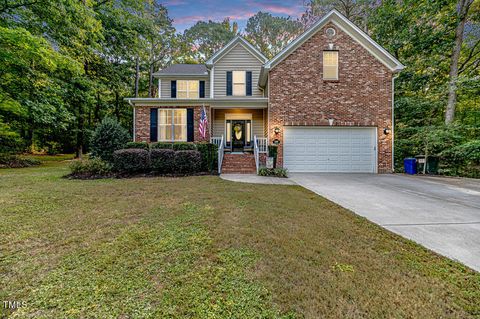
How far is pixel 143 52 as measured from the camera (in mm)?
21344

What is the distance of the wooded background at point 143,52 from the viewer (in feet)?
35.4

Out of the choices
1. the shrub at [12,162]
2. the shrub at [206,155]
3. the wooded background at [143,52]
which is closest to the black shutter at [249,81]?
the shrub at [206,155]

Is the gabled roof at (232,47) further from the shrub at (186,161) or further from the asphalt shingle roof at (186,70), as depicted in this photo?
the shrub at (186,161)

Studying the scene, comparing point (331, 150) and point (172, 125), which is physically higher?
point (172, 125)

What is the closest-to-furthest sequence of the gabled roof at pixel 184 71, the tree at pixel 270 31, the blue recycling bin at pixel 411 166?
the blue recycling bin at pixel 411 166, the gabled roof at pixel 184 71, the tree at pixel 270 31

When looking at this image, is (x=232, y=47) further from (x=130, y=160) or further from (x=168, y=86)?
(x=130, y=160)

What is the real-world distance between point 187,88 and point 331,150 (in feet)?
35.1

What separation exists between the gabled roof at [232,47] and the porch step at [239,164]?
6.65 meters

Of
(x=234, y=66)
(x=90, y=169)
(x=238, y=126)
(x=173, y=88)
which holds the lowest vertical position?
(x=90, y=169)

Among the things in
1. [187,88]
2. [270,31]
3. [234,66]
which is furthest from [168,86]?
[270,31]

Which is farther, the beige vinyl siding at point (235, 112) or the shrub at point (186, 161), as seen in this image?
the beige vinyl siding at point (235, 112)

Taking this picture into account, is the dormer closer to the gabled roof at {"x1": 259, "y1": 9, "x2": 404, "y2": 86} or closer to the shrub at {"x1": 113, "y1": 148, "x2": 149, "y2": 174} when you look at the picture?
the gabled roof at {"x1": 259, "y1": 9, "x2": 404, "y2": 86}

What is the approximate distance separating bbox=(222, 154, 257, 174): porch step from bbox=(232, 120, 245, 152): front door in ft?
6.86

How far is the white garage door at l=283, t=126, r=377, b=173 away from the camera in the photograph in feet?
37.5
